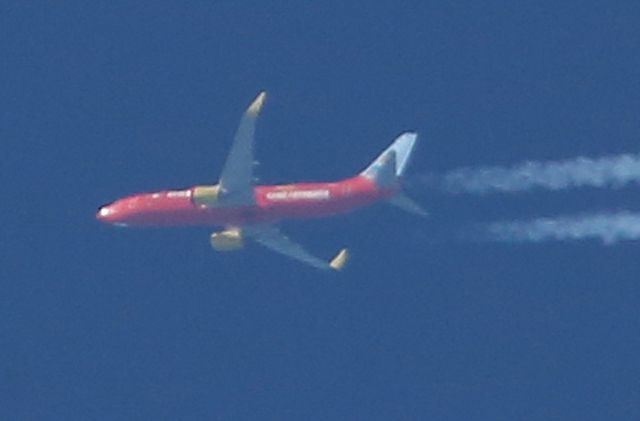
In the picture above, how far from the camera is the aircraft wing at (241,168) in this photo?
178 meters

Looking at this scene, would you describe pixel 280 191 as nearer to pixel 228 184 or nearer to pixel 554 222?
pixel 228 184

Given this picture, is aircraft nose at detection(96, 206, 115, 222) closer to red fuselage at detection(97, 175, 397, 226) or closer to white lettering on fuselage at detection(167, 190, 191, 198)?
red fuselage at detection(97, 175, 397, 226)

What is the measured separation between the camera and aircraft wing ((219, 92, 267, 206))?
17850cm

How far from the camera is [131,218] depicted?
18575cm

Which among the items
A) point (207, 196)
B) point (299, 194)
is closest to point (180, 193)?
point (207, 196)

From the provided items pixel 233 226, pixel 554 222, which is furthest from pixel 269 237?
pixel 554 222

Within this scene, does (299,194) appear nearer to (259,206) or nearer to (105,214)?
(259,206)

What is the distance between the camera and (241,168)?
594 feet

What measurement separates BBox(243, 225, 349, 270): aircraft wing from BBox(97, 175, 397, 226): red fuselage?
114 cm

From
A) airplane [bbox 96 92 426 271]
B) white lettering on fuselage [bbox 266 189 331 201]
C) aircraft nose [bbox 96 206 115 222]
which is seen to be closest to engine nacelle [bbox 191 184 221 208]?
airplane [bbox 96 92 426 271]

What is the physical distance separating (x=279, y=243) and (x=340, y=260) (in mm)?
5858

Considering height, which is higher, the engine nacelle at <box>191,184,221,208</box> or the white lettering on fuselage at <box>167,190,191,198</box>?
the white lettering on fuselage at <box>167,190,191,198</box>

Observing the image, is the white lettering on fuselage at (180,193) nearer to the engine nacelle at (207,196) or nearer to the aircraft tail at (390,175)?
the engine nacelle at (207,196)

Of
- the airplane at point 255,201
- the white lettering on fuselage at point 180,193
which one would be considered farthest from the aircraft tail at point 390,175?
the white lettering on fuselage at point 180,193
